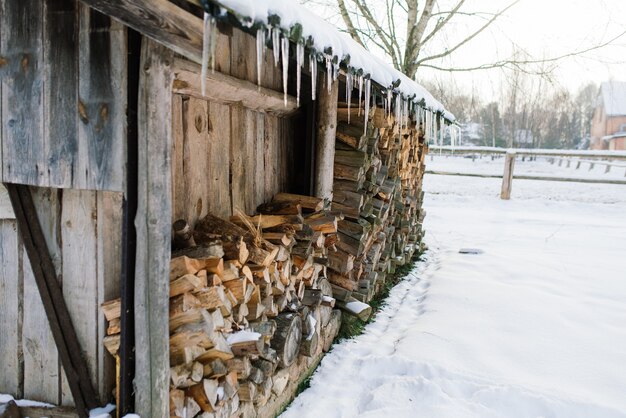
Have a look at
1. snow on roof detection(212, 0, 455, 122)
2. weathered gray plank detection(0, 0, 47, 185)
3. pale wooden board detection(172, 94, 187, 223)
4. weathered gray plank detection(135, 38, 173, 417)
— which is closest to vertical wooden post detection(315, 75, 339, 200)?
snow on roof detection(212, 0, 455, 122)

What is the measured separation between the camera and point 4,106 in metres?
2.25

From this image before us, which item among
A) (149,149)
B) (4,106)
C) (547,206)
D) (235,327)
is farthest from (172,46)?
(547,206)

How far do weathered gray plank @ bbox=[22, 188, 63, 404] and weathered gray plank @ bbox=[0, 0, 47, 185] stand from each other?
15 centimetres

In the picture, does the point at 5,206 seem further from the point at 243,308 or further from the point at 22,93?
the point at 243,308

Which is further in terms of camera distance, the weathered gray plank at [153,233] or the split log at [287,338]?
the split log at [287,338]

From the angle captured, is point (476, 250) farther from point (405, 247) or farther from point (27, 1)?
point (27, 1)

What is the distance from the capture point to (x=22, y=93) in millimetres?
2219

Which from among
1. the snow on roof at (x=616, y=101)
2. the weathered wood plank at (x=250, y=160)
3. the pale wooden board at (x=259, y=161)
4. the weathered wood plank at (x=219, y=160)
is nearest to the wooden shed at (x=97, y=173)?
the weathered wood plank at (x=219, y=160)

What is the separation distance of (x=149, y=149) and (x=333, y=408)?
7.16ft

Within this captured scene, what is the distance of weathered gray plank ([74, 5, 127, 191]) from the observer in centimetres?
209

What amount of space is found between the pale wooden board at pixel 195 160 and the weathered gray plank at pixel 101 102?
2.05ft

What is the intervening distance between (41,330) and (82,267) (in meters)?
0.41

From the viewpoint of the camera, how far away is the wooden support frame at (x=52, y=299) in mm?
2270

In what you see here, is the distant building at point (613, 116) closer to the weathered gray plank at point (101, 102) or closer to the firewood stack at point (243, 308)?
the firewood stack at point (243, 308)
